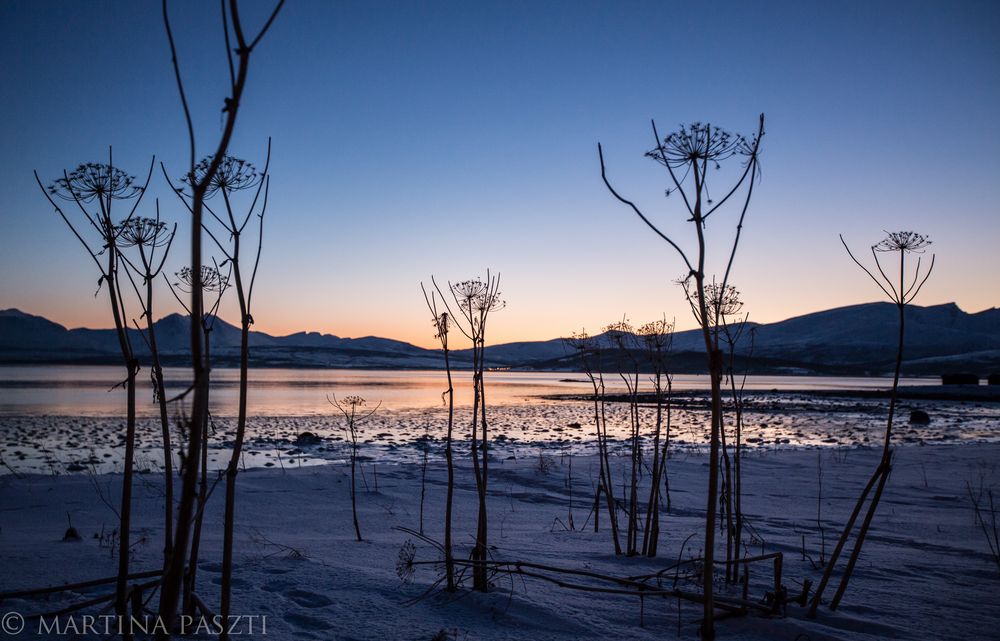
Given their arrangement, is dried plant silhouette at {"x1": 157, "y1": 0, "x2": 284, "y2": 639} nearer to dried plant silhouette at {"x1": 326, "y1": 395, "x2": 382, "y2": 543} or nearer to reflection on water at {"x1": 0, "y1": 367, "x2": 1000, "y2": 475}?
dried plant silhouette at {"x1": 326, "y1": 395, "x2": 382, "y2": 543}

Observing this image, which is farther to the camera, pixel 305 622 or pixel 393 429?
pixel 393 429

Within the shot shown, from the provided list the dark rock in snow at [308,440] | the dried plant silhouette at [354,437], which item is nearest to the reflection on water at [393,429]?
the dark rock in snow at [308,440]

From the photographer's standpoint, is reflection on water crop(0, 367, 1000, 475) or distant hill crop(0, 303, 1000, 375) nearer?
reflection on water crop(0, 367, 1000, 475)

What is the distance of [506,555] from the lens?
181 inches

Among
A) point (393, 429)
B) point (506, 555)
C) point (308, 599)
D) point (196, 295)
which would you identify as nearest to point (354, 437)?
point (506, 555)

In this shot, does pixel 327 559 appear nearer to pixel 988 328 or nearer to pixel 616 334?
pixel 616 334

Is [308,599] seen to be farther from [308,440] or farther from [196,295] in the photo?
[308,440]

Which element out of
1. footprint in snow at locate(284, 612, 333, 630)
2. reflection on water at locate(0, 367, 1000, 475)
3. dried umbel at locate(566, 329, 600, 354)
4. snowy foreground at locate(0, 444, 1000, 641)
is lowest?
reflection on water at locate(0, 367, 1000, 475)

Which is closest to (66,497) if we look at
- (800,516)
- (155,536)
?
(155,536)

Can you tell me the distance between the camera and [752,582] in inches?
158

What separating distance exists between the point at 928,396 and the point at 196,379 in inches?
1797

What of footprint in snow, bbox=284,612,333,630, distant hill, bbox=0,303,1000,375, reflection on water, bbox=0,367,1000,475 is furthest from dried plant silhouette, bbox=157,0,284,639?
distant hill, bbox=0,303,1000,375

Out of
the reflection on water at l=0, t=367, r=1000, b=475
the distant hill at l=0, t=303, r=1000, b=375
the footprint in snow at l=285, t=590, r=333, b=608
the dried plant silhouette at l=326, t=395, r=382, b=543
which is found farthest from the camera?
the distant hill at l=0, t=303, r=1000, b=375

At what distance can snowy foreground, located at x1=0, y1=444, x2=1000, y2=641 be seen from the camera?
309cm
